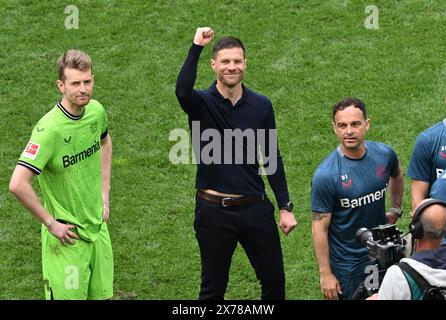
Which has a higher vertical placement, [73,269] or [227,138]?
[227,138]

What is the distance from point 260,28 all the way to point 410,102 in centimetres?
235

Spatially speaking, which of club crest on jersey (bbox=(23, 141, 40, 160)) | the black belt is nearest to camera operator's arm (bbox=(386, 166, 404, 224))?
the black belt

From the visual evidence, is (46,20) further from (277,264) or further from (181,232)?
(277,264)

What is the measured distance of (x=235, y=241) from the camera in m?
7.70

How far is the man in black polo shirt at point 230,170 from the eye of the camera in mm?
7527

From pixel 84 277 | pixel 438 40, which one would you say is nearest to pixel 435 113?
pixel 438 40

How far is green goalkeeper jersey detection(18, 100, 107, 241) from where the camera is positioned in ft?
23.3

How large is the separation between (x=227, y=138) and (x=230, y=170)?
236mm

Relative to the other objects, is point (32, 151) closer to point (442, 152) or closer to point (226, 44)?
point (226, 44)

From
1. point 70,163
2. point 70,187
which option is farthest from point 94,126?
point 70,187

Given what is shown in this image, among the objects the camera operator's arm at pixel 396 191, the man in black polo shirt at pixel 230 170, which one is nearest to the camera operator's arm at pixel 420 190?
the camera operator's arm at pixel 396 191

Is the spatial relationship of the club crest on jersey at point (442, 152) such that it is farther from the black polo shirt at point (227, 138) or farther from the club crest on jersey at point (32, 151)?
the club crest on jersey at point (32, 151)

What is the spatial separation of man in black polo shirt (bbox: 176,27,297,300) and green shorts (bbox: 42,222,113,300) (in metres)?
0.80

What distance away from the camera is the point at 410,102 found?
11.8m
